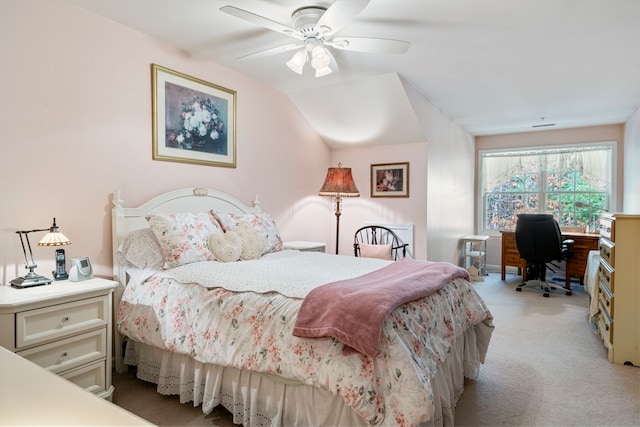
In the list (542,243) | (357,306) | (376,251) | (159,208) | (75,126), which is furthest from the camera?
(542,243)

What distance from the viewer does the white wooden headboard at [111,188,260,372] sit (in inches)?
103

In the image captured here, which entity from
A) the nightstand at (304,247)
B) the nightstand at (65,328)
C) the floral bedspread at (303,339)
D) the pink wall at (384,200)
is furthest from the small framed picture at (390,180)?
the nightstand at (65,328)

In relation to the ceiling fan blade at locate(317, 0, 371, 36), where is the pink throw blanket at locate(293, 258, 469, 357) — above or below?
below

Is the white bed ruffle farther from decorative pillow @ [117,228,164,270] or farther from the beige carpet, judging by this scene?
decorative pillow @ [117,228,164,270]

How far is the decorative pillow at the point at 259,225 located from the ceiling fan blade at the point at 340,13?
1.60 meters

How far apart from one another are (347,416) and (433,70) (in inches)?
118

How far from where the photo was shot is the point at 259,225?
3.22 m

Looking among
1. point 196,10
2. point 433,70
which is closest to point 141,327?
point 196,10

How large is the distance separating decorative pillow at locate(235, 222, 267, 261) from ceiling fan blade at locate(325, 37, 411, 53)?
4.83 feet

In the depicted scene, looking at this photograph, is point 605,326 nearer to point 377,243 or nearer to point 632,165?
point 377,243

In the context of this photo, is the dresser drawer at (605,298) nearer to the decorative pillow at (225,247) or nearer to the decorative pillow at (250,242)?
the decorative pillow at (250,242)

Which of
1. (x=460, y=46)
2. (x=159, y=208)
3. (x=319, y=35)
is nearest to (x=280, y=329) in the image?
(x=159, y=208)

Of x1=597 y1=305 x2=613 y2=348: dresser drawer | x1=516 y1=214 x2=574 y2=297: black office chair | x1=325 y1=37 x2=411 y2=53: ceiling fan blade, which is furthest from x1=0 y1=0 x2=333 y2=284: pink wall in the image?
x1=516 y1=214 x2=574 y2=297: black office chair

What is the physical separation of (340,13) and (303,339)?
5.47 ft
